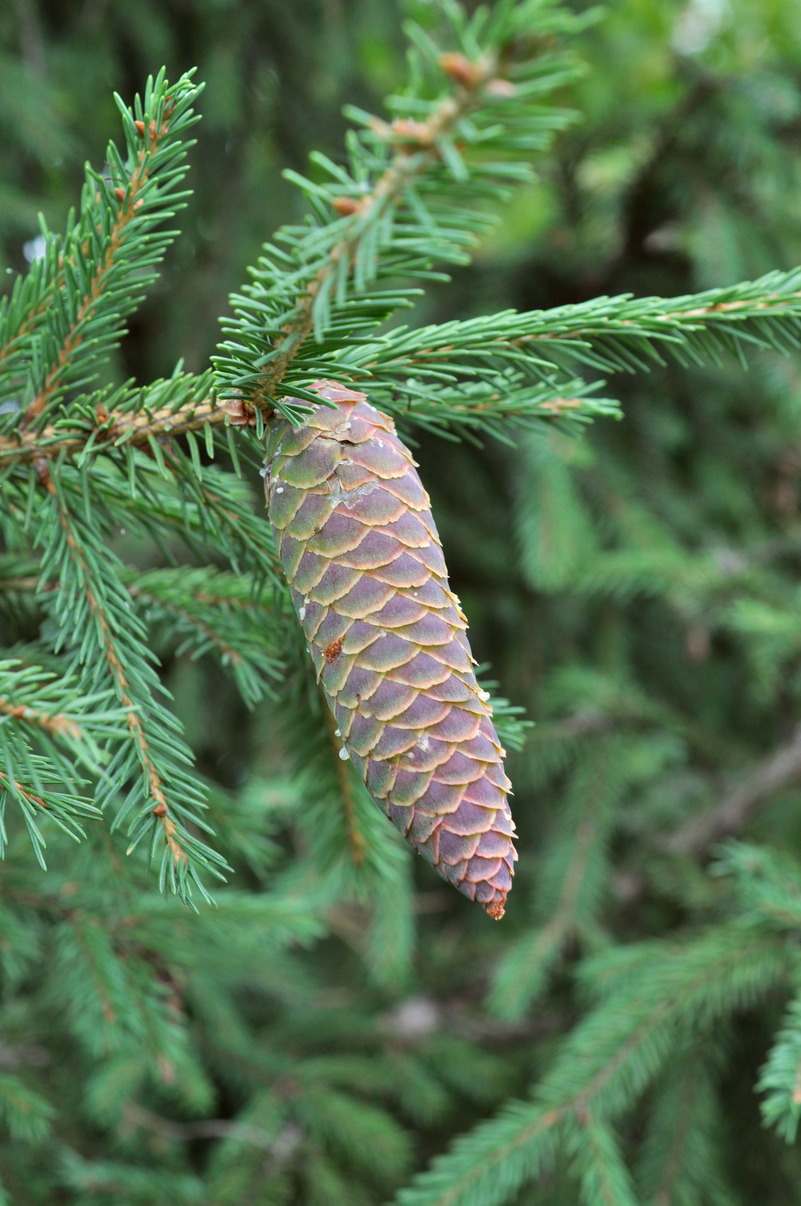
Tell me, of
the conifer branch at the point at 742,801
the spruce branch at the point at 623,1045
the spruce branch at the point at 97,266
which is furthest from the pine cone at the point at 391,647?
the conifer branch at the point at 742,801

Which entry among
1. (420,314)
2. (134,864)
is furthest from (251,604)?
(420,314)

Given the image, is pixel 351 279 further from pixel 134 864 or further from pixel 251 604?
pixel 134 864

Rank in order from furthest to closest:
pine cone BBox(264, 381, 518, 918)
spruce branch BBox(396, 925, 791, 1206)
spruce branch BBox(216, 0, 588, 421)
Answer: spruce branch BBox(396, 925, 791, 1206), pine cone BBox(264, 381, 518, 918), spruce branch BBox(216, 0, 588, 421)

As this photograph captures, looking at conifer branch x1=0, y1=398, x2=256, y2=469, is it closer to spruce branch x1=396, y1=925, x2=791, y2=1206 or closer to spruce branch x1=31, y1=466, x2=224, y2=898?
spruce branch x1=31, y1=466, x2=224, y2=898

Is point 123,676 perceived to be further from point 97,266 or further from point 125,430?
point 97,266

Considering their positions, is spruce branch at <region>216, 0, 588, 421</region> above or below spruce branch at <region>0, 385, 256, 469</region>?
above

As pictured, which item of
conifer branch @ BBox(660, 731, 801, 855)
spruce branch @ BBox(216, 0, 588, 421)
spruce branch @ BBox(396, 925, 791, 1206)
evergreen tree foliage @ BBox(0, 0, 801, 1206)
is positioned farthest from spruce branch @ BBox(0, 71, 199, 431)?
conifer branch @ BBox(660, 731, 801, 855)

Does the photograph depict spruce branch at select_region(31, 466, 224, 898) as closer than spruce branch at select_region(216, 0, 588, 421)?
No
